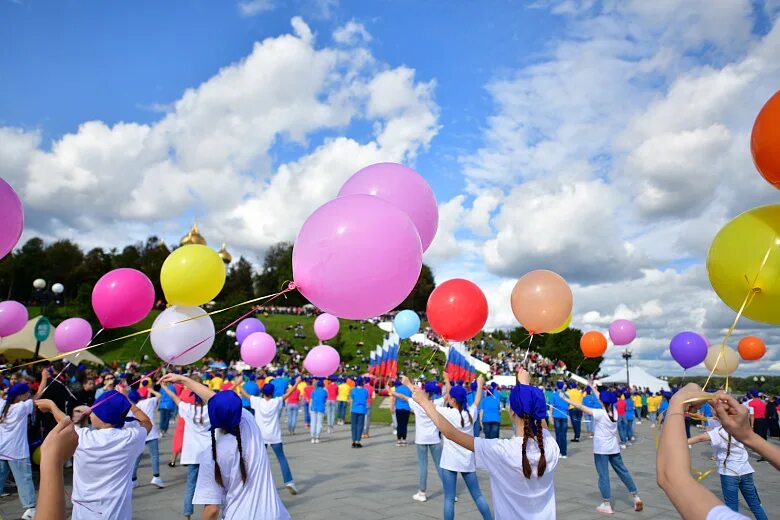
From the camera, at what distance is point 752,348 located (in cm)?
1122

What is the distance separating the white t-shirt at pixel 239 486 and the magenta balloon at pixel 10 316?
26.4ft

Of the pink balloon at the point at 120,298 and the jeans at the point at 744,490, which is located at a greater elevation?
the pink balloon at the point at 120,298

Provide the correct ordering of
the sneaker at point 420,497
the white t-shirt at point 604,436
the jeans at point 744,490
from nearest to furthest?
1. the jeans at point 744,490
2. the white t-shirt at point 604,436
3. the sneaker at point 420,497

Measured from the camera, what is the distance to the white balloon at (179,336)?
6.21m

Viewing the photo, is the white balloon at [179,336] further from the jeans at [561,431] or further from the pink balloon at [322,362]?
the jeans at [561,431]

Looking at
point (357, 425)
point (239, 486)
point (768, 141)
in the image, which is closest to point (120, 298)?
point (239, 486)

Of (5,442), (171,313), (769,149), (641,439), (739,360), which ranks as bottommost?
(641,439)

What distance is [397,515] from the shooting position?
7418mm

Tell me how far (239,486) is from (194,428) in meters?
3.86

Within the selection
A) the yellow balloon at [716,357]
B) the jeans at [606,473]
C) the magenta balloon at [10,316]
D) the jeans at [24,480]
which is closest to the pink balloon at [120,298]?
the jeans at [24,480]

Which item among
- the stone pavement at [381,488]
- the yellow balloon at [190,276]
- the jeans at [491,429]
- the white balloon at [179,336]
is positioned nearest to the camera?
the yellow balloon at [190,276]

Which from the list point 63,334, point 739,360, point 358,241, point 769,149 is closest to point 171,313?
point 358,241

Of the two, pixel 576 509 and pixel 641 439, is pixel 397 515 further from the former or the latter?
pixel 641 439

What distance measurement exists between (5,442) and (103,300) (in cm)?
274
